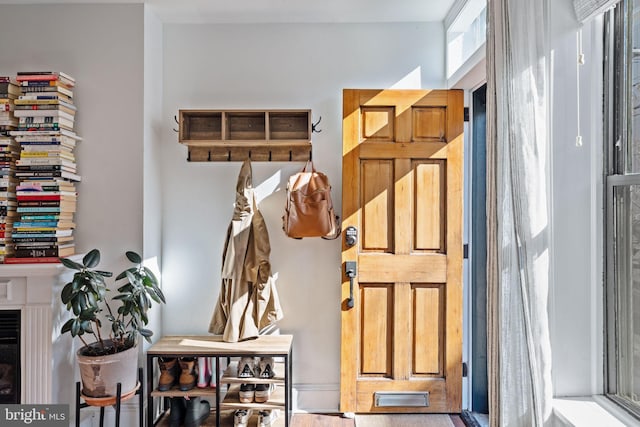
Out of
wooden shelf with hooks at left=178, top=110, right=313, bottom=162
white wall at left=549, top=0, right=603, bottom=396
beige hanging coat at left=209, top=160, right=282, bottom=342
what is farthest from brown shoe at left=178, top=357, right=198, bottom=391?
white wall at left=549, top=0, right=603, bottom=396

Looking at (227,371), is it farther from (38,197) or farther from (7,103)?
(7,103)

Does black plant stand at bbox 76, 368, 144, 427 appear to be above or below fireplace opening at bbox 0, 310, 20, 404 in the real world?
below

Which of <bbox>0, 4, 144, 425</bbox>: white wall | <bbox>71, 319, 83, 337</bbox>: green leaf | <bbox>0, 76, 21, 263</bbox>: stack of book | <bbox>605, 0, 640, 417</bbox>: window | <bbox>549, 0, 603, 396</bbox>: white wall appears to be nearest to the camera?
<bbox>605, 0, 640, 417</bbox>: window

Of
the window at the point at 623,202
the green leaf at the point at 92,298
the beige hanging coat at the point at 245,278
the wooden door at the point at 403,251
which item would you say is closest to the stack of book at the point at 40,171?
the green leaf at the point at 92,298

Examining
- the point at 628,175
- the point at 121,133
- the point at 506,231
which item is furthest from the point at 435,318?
the point at 121,133

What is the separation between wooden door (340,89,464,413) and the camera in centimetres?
269

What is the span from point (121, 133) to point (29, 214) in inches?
26.8

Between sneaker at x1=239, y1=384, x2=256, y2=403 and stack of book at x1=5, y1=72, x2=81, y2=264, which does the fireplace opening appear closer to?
stack of book at x1=5, y1=72, x2=81, y2=264

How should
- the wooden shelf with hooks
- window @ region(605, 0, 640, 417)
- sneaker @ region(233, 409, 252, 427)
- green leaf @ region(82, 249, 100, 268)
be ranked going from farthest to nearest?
the wooden shelf with hooks
sneaker @ region(233, 409, 252, 427)
green leaf @ region(82, 249, 100, 268)
window @ region(605, 0, 640, 417)

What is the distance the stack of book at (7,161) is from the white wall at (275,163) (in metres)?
0.83

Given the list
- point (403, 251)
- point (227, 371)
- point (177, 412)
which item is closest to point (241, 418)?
point (227, 371)

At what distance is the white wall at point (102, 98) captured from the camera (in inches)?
102

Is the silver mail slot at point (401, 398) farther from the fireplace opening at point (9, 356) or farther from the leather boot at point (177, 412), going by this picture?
the fireplace opening at point (9, 356)

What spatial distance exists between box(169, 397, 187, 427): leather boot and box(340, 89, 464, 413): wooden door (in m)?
Answer: 0.97
